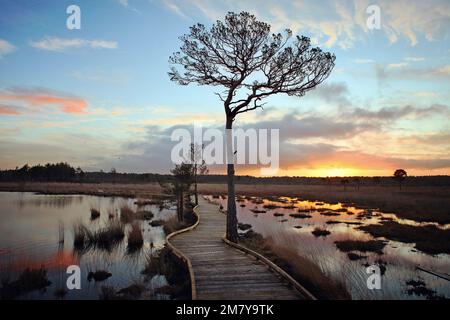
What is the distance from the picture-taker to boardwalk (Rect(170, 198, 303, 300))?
797cm

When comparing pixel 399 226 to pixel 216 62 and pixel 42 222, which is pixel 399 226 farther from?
pixel 42 222

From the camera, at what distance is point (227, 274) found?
9.48 meters

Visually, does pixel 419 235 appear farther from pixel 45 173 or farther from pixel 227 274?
pixel 45 173

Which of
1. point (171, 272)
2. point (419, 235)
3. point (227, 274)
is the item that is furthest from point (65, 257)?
point (419, 235)

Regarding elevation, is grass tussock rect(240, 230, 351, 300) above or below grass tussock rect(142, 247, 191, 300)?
A: above

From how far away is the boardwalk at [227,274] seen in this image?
26.1ft

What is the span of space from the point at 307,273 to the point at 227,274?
287 centimetres

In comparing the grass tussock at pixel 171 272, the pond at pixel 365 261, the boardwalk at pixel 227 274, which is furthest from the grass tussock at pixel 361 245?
the grass tussock at pixel 171 272

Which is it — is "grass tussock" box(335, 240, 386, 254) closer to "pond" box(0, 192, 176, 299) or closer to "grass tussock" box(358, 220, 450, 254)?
"grass tussock" box(358, 220, 450, 254)

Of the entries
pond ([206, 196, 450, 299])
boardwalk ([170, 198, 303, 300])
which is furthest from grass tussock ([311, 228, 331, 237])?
boardwalk ([170, 198, 303, 300])

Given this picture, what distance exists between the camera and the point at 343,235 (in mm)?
→ 20062

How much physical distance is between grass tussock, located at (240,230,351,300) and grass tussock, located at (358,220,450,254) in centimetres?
834
